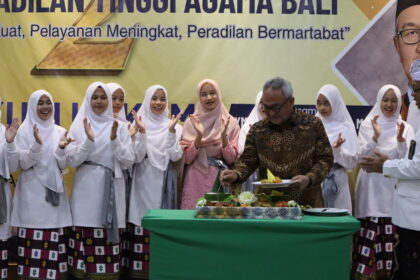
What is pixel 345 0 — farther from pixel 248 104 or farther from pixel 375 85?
pixel 248 104

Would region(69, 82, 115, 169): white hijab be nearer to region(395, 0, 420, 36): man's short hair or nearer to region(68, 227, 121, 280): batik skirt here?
region(68, 227, 121, 280): batik skirt

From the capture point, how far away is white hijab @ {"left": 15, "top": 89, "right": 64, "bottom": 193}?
4949 mm

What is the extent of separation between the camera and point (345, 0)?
5742 mm

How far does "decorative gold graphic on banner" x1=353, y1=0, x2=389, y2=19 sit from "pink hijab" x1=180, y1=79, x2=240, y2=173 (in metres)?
1.53

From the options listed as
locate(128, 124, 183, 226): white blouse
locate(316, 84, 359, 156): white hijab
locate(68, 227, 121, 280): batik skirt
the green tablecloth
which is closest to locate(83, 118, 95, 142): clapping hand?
locate(128, 124, 183, 226): white blouse

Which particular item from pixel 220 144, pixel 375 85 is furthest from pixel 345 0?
pixel 220 144

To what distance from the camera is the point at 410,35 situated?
573 cm

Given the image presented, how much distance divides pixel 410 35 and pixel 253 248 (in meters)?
3.68

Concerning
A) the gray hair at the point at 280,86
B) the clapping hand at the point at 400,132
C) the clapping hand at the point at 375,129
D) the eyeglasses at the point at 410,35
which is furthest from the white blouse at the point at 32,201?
the eyeglasses at the point at 410,35

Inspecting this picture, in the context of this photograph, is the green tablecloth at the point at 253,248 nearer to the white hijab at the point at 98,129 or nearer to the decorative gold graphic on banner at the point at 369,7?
the white hijab at the point at 98,129

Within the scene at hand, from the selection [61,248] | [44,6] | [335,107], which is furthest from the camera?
[44,6]

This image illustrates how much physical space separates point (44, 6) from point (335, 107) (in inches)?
110

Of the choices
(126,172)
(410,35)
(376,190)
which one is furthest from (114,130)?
(410,35)

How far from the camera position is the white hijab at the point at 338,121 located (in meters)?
5.30
